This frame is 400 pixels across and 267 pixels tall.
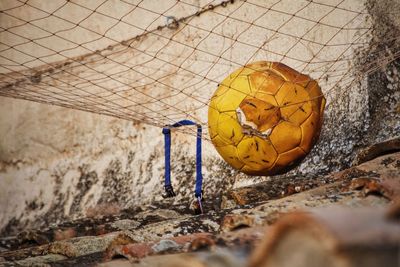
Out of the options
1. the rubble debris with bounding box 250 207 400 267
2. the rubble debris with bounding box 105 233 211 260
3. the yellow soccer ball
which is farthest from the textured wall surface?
the rubble debris with bounding box 250 207 400 267

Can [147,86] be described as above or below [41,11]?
below

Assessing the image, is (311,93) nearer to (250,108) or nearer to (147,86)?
(250,108)

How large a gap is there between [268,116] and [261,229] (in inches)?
74.1

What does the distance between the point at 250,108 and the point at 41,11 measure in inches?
113

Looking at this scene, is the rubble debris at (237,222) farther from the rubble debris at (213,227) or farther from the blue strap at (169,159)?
the blue strap at (169,159)

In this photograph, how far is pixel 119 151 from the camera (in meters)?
5.59

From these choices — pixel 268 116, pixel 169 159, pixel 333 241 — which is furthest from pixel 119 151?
pixel 333 241

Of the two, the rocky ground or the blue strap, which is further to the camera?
the blue strap

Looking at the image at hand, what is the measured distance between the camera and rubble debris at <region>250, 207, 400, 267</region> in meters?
1.03

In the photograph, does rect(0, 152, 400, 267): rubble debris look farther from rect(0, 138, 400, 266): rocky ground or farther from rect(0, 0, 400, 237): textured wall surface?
rect(0, 0, 400, 237): textured wall surface

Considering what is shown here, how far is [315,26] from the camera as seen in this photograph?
4.57m

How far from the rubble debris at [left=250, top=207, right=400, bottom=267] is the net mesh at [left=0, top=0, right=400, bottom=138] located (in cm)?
313

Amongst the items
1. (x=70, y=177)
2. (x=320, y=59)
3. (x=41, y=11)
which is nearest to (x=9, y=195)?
(x=70, y=177)

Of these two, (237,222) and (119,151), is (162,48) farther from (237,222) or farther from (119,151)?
(237,222)
